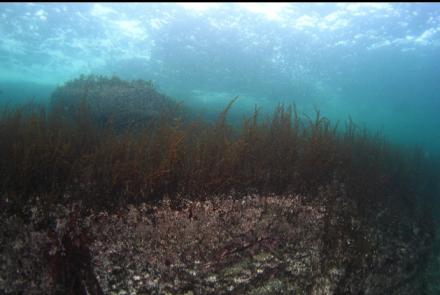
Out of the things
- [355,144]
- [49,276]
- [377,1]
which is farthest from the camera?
[377,1]

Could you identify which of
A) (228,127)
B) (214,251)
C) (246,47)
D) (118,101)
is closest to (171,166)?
(214,251)

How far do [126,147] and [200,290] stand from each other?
7.09ft

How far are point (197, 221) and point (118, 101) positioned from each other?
29.8 feet

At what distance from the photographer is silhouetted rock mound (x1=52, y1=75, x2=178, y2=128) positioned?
32.4 feet

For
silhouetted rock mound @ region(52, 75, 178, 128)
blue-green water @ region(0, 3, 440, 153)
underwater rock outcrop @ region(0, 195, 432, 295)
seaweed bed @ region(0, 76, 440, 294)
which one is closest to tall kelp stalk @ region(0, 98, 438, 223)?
seaweed bed @ region(0, 76, 440, 294)

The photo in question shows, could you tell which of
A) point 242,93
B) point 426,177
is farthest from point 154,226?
point 242,93

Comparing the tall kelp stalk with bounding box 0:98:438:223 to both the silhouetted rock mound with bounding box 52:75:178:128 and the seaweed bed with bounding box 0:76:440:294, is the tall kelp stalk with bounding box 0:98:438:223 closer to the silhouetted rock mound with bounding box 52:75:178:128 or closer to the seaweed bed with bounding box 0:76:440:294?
the seaweed bed with bounding box 0:76:440:294

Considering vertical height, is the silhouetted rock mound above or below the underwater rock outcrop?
above

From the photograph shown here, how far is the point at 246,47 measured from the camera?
22391 mm

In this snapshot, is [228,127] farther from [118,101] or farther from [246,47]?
[246,47]

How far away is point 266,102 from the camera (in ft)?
129

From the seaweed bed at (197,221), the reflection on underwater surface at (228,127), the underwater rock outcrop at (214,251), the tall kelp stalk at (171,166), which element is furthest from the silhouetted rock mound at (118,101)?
the underwater rock outcrop at (214,251)

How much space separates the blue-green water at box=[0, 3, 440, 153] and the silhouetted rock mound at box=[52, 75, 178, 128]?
18.6 ft

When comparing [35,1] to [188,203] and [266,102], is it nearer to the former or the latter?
[188,203]
